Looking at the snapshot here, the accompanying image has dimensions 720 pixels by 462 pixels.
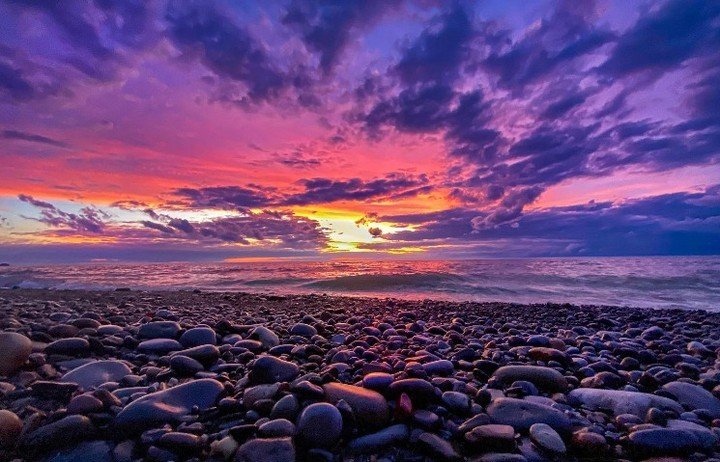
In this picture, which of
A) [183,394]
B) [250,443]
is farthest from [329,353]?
[250,443]

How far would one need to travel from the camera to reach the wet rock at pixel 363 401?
2.88 m

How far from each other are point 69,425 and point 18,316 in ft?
22.8

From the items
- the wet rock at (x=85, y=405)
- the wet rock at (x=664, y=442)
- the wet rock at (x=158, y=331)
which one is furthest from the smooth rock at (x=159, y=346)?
the wet rock at (x=664, y=442)

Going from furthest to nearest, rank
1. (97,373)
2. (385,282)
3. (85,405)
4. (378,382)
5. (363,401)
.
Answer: (385,282) < (97,373) < (378,382) < (363,401) < (85,405)

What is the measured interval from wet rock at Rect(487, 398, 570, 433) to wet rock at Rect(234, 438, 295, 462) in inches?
63.8

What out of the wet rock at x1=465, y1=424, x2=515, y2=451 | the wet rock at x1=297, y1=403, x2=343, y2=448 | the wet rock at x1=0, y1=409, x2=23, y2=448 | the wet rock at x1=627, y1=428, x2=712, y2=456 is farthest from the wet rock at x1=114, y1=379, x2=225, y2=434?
the wet rock at x1=627, y1=428, x2=712, y2=456

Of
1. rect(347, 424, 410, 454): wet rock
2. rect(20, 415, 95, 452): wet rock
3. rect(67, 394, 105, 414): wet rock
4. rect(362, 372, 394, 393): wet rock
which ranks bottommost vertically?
rect(347, 424, 410, 454): wet rock

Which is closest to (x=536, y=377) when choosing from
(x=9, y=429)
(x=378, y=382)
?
(x=378, y=382)

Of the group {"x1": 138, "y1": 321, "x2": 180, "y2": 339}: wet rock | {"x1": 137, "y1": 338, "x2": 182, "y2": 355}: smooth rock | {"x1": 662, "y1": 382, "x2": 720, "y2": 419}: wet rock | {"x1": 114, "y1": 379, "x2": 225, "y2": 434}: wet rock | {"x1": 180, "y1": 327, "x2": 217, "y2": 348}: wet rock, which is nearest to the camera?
{"x1": 114, "y1": 379, "x2": 225, "y2": 434}: wet rock

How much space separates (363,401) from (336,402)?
0.22 metres

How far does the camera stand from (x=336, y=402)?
3.01 meters

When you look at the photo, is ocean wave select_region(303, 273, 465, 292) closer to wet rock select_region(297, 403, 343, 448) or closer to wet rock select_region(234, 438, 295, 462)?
wet rock select_region(297, 403, 343, 448)

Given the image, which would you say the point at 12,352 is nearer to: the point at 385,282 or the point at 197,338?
the point at 197,338

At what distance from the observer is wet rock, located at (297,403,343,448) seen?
258 centimetres
